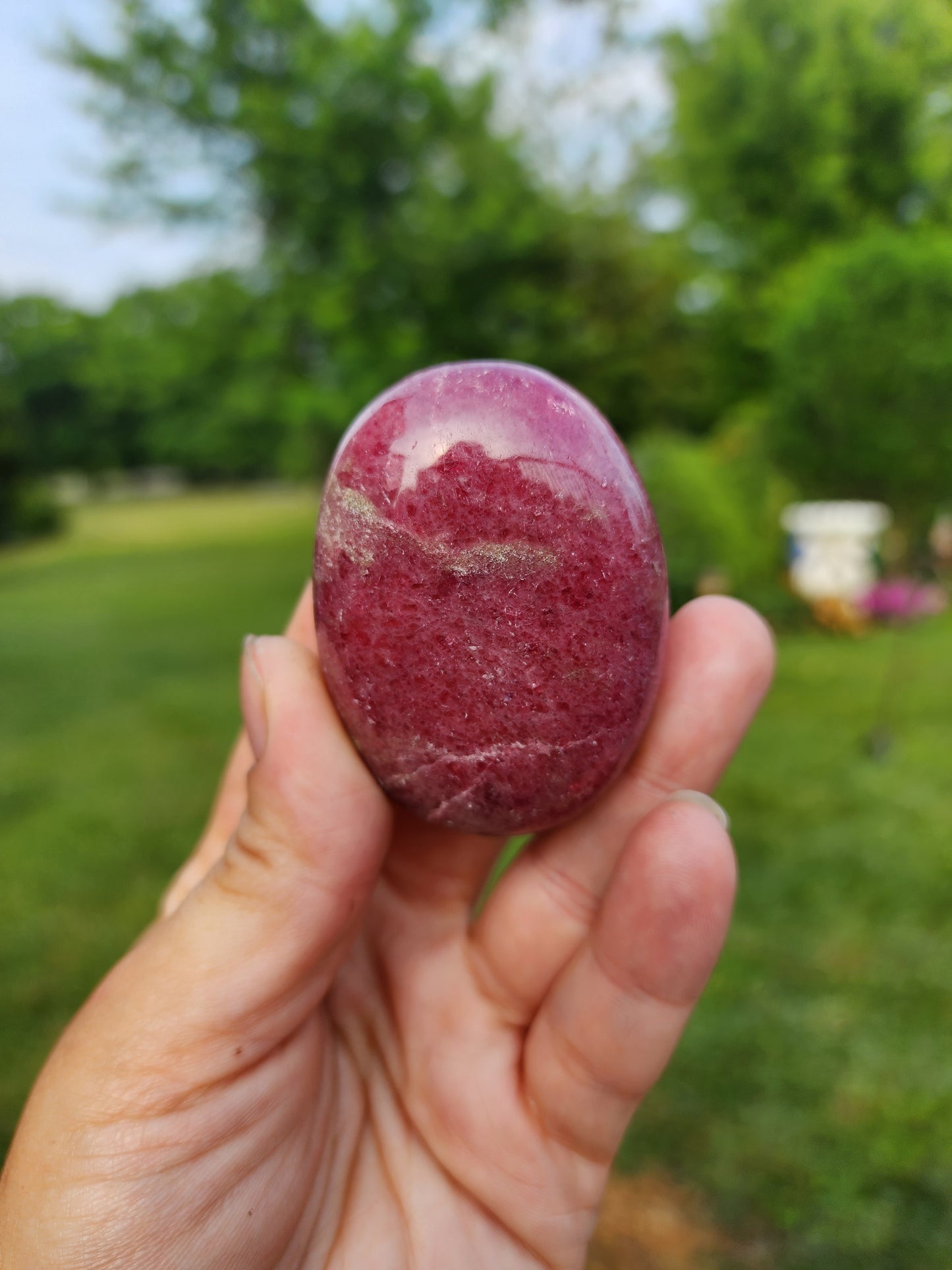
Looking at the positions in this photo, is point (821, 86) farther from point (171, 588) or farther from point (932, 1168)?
point (171, 588)

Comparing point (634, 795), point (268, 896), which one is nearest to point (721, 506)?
point (634, 795)

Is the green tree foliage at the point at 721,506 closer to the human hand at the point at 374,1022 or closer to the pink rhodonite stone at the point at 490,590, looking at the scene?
the human hand at the point at 374,1022

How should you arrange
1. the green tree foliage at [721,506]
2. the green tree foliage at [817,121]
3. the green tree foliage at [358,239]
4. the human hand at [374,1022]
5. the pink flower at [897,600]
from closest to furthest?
the human hand at [374,1022], the green tree foliage at [817,121], the green tree foliage at [721,506], the pink flower at [897,600], the green tree foliage at [358,239]

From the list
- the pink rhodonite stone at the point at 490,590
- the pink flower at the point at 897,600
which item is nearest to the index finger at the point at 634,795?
the pink rhodonite stone at the point at 490,590

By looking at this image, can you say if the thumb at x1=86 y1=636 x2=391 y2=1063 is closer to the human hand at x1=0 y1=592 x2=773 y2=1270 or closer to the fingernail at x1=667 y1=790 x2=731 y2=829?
the human hand at x1=0 y1=592 x2=773 y2=1270

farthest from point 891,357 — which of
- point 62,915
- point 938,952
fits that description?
point 62,915

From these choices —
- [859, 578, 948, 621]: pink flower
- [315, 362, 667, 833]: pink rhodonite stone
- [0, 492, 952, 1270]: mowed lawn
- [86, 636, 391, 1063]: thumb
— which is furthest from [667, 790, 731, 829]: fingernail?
[859, 578, 948, 621]: pink flower
